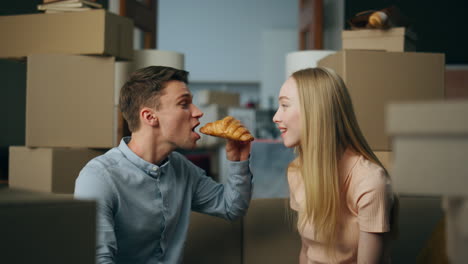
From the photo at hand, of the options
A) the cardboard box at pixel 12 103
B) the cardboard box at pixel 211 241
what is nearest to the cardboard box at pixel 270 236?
the cardboard box at pixel 211 241

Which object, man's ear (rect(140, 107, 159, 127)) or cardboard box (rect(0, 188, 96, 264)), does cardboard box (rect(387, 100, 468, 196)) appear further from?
man's ear (rect(140, 107, 159, 127))

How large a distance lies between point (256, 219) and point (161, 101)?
62 cm

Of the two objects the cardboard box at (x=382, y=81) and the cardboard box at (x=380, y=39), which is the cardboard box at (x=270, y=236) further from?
the cardboard box at (x=380, y=39)

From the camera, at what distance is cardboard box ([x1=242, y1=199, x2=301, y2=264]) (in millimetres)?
1905

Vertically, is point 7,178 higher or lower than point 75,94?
lower

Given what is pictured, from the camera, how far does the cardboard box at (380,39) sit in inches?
92.5

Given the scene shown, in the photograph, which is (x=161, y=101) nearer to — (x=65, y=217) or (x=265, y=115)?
(x=65, y=217)

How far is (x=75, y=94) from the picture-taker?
2363 millimetres

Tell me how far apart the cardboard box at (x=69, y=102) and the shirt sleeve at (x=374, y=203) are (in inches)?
55.0

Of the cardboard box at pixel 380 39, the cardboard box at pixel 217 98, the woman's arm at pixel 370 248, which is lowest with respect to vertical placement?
the woman's arm at pixel 370 248

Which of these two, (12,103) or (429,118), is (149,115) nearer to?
(429,118)

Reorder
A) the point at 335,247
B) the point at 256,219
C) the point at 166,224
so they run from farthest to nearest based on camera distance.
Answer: the point at 256,219, the point at 166,224, the point at 335,247

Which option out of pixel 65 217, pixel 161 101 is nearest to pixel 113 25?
pixel 161 101

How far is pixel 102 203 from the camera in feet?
4.77
